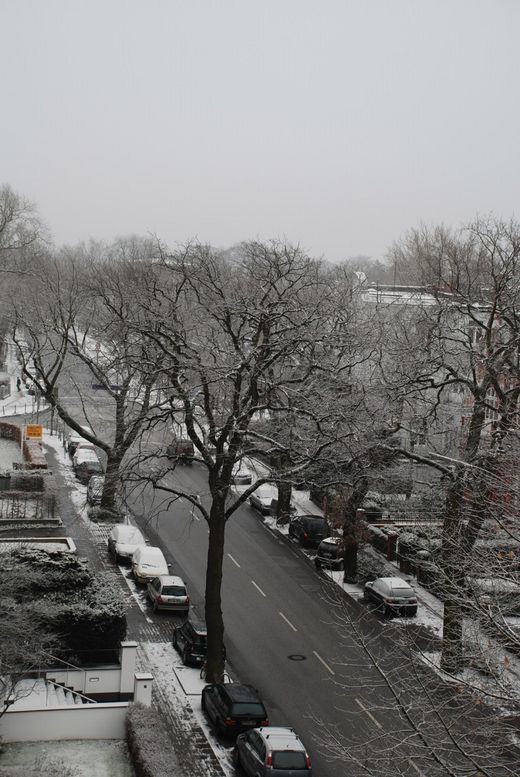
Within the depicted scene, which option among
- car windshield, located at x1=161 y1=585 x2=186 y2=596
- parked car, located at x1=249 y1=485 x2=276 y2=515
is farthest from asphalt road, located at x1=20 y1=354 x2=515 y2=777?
car windshield, located at x1=161 y1=585 x2=186 y2=596

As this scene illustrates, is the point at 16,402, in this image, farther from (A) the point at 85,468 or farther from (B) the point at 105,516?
(B) the point at 105,516

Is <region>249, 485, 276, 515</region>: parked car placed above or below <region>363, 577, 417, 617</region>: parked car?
above

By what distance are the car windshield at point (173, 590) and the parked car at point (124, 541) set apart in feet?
13.3

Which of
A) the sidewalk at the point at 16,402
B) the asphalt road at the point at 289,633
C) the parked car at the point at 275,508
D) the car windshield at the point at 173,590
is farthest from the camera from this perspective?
the sidewalk at the point at 16,402

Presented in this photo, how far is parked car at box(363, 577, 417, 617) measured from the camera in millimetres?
27016

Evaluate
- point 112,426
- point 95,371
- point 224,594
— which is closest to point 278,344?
point 224,594

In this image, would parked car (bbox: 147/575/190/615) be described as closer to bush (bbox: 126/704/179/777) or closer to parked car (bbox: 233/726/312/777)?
bush (bbox: 126/704/179/777)

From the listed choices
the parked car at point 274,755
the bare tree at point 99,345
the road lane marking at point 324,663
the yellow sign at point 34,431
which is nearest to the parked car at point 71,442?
the bare tree at point 99,345

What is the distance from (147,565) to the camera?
29.0 metres

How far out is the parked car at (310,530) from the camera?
33875mm

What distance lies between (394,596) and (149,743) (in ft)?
37.0

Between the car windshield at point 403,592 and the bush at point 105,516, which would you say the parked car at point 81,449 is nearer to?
the bush at point 105,516

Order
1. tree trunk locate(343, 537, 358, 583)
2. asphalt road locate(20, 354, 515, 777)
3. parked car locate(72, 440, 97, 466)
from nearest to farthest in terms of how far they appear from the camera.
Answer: asphalt road locate(20, 354, 515, 777) < tree trunk locate(343, 537, 358, 583) < parked car locate(72, 440, 97, 466)

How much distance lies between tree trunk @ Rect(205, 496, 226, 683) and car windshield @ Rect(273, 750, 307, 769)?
4943mm
